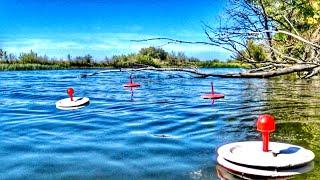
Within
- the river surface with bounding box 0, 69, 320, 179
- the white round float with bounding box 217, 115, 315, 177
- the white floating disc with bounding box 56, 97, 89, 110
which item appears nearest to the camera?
the white round float with bounding box 217, 115, 315, 177

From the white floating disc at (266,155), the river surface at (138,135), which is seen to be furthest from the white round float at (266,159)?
the river surface at (138,135)

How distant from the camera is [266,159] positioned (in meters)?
8.75

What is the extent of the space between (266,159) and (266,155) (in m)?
0.20

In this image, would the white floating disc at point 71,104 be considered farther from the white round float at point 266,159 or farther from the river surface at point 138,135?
the white round float at point 266,159

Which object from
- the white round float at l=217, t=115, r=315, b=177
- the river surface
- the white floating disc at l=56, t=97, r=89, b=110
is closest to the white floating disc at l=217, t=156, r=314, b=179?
the white round float at l=217, t=115, r=315, b=177

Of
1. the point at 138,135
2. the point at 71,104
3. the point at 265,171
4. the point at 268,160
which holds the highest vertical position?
the point at 268,160

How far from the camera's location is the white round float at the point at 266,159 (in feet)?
27.9

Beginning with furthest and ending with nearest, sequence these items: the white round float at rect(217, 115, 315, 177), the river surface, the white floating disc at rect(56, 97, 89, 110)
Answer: the white floating disc at rect(56, 97, 89, 110)
the river surface
the white round float at rect(217, 115, 315, 177)

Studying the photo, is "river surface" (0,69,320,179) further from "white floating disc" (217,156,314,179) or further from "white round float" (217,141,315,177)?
"white round float" (217,141,315,177)

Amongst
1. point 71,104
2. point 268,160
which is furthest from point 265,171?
point 71,104

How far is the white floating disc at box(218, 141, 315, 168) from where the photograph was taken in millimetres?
8594

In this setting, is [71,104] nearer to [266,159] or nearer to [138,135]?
[138,135]

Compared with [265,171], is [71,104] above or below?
below

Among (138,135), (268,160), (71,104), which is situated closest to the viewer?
(268,160)
